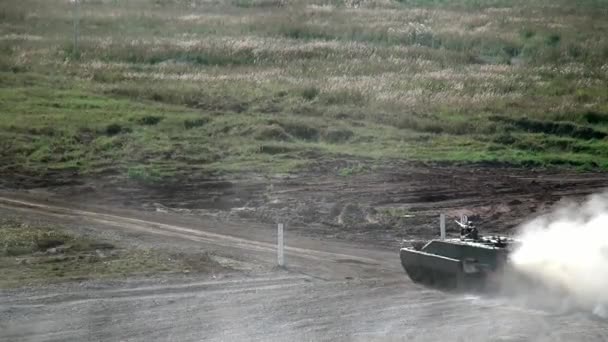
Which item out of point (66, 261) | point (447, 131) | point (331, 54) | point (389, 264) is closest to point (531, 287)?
point (389, 264)

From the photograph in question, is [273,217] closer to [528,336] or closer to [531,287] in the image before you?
[531,287]

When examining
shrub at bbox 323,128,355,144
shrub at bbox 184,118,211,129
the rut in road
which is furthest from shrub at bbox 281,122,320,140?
the rut in road

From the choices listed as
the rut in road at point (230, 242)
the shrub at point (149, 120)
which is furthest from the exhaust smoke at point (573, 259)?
the shrub at point (149, 120)

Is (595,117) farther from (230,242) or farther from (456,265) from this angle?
(456,265)

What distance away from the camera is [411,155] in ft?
122

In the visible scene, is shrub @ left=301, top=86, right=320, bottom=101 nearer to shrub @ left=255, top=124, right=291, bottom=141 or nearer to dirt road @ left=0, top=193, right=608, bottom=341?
shrub @ left=255, top=124, right=291, bottom=141

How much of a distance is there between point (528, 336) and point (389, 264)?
740 cm

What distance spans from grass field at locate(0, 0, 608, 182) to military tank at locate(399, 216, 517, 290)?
14.0m

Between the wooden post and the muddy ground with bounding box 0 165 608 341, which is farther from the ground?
the wooden post

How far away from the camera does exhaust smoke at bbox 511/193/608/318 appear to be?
731 inches

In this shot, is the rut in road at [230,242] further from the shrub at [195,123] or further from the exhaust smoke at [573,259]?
the shrub at [195,123]

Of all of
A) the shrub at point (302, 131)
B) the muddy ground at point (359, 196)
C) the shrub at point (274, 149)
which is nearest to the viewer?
the muddy ground at point (359, 196)

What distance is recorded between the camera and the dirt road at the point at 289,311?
1717 centimetres

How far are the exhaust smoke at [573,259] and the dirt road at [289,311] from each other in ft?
1.08
